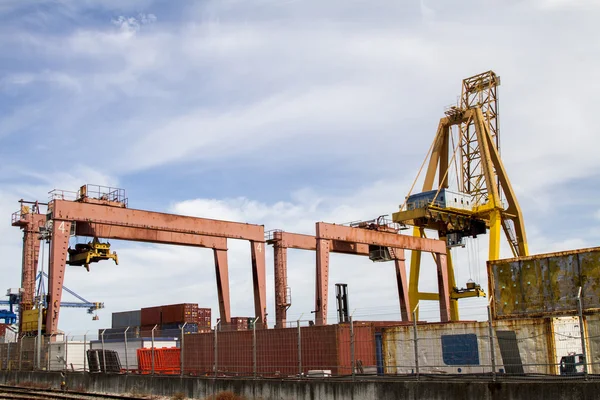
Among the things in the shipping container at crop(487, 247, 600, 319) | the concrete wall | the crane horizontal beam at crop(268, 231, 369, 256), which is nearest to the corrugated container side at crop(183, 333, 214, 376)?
the concrete wall

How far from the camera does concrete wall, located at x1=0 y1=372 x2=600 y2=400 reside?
42.6 ft

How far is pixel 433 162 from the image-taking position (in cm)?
5347

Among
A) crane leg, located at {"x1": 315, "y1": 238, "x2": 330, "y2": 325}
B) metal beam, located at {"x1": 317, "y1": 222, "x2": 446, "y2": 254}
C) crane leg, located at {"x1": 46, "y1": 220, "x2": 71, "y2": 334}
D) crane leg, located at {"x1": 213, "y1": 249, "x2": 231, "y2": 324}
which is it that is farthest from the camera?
crane leg, located at {"x1": 213, "y1": 249, "x2": 231, "y2": 324}

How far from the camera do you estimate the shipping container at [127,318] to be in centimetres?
5066

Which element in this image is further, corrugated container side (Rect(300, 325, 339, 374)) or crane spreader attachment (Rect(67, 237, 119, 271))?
crane spreader attachment (Rect(67, 237, 119, 271))

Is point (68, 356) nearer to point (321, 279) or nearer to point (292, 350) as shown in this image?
point (292, 350)

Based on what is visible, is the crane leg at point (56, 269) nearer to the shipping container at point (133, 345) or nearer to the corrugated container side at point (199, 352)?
the shipping container at point (133, 345)

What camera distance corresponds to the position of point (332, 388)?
54.9 feet

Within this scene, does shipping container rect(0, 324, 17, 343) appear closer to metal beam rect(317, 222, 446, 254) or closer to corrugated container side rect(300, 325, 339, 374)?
metal beam rect(317, 222, 446, 254)

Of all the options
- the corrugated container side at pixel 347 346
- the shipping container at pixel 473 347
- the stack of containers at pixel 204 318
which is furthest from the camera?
the stack of containers at pixel 204 318

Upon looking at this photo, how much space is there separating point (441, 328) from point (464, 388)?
18.7 feet

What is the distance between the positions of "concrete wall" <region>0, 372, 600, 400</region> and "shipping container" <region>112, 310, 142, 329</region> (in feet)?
80.1

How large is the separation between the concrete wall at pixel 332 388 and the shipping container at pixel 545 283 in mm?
5504

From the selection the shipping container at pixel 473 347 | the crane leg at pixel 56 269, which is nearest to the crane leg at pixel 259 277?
the crane leg at pixel 56 269
